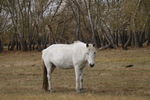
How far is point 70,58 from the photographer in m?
14.5

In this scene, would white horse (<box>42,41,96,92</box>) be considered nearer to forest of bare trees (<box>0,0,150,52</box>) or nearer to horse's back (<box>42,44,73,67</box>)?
horse's back (<box>42,44,73,67</box>)

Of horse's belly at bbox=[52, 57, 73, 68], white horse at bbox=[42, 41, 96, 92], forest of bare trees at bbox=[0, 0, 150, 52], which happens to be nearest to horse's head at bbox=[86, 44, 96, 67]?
white horse at bbox=[42, 41, 96, 92]

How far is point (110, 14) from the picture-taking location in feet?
154

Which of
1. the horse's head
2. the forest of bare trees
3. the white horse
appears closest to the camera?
the horse's head

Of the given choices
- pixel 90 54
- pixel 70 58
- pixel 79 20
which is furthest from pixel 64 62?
pixel 79 20

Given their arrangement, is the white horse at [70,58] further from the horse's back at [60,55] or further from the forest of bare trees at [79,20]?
the forest of bare trees at [79,20]

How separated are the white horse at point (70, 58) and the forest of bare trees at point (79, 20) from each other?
2652cm

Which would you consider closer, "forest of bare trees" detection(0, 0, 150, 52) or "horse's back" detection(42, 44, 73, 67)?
"horse's back" detection(42, 44, 73, 67)

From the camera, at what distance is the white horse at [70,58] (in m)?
13.8

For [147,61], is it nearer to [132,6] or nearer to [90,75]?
[90,75]

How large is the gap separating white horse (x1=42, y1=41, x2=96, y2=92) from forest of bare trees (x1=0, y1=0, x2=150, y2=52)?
87.0 ft

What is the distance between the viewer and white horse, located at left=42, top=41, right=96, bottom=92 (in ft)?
45.1

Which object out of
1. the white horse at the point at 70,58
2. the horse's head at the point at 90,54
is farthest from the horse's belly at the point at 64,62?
the horse's head at the point at 90,54

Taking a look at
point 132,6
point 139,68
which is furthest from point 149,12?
point 139,68
